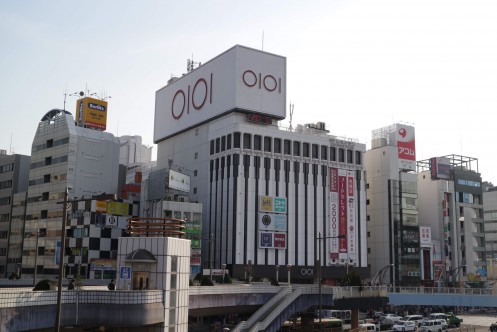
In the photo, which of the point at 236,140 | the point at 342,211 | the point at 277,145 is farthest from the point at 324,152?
the point at 236,140

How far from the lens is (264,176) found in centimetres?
11038

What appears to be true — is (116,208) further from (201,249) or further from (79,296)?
(79,296)

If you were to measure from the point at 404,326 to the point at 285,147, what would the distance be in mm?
43668

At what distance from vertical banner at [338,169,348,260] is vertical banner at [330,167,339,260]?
0.77m

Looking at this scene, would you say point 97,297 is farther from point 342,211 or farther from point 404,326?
point 342,211

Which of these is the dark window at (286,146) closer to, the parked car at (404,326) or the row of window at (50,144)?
the parked car at (404,326)

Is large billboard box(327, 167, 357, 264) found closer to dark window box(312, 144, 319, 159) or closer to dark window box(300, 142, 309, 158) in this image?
dark window box(312, 144, 319, 159)

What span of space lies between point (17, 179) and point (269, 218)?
62400 mm

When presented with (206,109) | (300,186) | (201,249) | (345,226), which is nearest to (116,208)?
(201,249)

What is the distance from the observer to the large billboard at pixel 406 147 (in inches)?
5408

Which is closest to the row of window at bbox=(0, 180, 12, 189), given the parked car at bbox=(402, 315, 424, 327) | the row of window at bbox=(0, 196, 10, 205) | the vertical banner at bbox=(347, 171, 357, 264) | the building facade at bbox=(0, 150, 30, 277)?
the building facade at bbox=(0, 150, 30, 277)

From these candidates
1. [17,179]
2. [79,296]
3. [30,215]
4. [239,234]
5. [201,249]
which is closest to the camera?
[79,296]

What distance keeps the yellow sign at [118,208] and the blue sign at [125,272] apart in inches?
2800

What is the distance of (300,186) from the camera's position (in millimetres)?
114000
